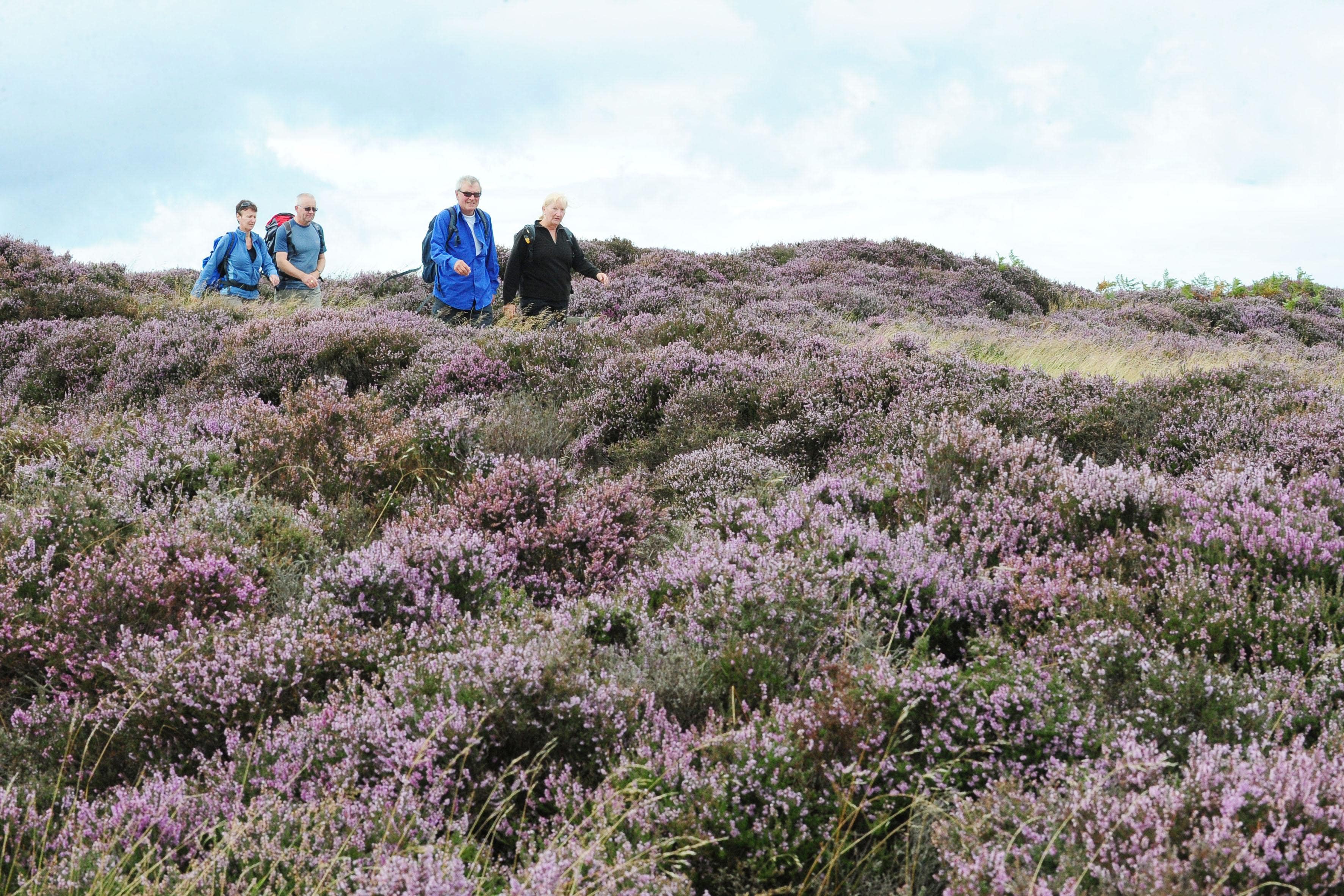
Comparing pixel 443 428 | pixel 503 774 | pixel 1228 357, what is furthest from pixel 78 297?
pixel 1228 357

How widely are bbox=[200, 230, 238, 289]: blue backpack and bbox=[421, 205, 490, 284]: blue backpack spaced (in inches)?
135

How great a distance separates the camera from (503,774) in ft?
8.25

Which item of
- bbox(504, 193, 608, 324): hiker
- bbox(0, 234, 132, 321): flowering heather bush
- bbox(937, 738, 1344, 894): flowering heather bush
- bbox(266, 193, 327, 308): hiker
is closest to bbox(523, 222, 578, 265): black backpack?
bbox(504, 193, 608, 324): hiker

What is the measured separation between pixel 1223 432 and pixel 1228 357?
26.5ft

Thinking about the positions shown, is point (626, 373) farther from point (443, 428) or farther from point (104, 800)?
point (104, 800)

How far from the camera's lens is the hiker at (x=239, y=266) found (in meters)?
12.3

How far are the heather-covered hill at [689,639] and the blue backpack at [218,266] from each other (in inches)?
239

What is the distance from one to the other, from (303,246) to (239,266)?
95 centimetres

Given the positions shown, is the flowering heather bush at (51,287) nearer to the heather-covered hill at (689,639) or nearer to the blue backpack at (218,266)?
the blue backpack at (218,266)

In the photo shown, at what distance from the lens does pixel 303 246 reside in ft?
40.6

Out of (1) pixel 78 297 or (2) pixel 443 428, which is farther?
(1) pixel 78 297

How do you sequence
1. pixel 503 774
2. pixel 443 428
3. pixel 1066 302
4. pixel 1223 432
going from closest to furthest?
pixel 503 774
pixel 1223 432
pixel 443 428
pixel 1066 302

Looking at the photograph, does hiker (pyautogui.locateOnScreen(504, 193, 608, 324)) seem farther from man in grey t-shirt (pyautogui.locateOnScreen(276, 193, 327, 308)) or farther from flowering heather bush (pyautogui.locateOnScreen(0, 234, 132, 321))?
flowering heather bush (pyautogui.locateOnScreen(0, 234, 132, 321))

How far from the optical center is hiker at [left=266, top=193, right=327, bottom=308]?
12.1 m
